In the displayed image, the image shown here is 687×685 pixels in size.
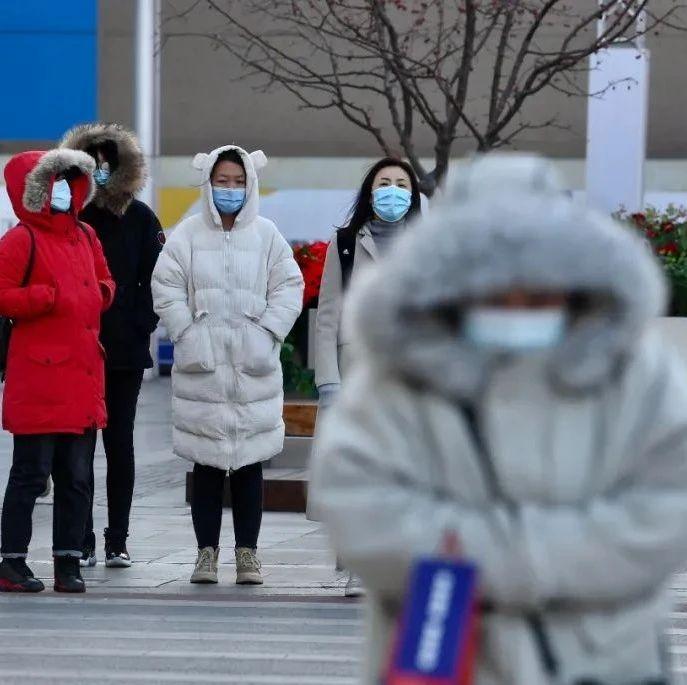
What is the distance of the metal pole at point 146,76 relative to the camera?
88.4 feet

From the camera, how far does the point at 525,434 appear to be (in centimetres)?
321

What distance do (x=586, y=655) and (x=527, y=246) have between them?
2.28 feet

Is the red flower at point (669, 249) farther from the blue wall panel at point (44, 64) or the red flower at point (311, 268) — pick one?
the blue wall panel at point (44, 64)

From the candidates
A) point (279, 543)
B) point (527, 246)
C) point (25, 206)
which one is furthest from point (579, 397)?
point (279, 543)

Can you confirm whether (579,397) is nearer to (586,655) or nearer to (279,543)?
(586,655)

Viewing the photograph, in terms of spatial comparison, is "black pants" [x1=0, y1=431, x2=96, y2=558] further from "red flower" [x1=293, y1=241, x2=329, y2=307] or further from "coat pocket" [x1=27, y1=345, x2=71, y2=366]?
"red flower" [x1=293, y1=241, x2=329, y2=307]

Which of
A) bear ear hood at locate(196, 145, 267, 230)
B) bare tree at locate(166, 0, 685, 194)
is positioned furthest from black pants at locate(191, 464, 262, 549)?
bare tree at locate(166, 0, 685, 194)

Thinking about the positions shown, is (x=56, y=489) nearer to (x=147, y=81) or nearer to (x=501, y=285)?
(x=501, y=285)

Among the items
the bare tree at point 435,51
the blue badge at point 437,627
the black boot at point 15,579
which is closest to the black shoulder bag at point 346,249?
the black boot at point 15,579

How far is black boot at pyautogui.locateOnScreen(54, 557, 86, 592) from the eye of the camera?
835 cm

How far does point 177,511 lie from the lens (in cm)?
1176

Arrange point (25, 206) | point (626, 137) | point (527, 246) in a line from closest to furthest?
point (527, 246)
point (25, 206)
point (626, 137)

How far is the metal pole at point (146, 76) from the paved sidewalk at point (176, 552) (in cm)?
1342

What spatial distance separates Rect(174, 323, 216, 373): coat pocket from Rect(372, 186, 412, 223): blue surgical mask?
0.99 m
